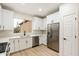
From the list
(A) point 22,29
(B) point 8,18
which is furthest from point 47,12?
(B) point 8,18

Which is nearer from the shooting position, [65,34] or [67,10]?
[67,10]

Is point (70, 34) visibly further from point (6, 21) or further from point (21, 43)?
point (6, 21)

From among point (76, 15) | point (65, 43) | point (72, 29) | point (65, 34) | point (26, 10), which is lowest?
point (65, 43)

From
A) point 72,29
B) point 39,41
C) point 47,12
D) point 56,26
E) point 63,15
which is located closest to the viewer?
point 72,29

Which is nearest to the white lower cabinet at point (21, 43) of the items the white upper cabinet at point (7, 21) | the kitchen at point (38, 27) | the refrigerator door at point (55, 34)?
the kitchen at point (38, 27)

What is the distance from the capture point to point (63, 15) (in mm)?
1559

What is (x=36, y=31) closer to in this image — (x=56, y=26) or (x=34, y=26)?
(x=34, y=26)

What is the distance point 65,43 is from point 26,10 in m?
1.12

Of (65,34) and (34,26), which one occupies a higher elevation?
(34,26)

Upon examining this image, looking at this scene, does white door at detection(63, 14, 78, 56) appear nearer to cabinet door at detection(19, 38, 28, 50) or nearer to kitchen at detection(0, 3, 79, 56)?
kitchen at detection(0, 3, 79, 56)

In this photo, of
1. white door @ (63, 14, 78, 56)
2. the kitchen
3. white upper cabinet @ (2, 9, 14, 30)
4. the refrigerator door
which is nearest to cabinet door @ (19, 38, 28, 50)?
the kitchen

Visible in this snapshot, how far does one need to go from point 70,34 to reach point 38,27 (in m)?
0.71

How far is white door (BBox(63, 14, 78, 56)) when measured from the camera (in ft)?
4.32

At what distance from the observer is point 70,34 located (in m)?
1.42
